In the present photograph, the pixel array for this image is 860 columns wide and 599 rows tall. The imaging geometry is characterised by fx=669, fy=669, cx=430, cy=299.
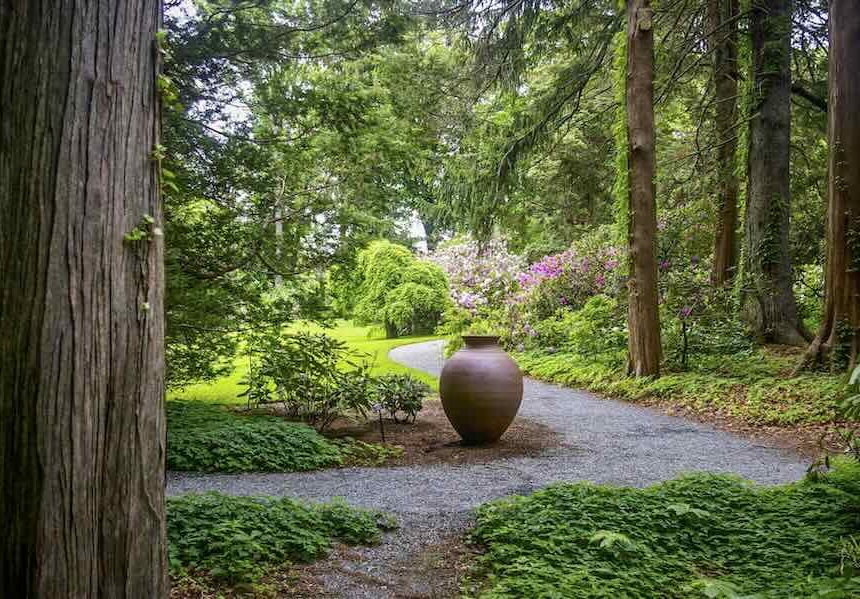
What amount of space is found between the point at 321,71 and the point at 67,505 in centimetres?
632

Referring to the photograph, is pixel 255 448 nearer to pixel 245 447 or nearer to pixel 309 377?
pixel 245 447

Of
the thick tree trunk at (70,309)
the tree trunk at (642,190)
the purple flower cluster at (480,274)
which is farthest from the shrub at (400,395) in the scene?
the purple flower cluster at (480,274)

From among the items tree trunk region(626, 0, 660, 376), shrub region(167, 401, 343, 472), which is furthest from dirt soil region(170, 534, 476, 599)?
tree trunk region(626, 0, 660, 376)

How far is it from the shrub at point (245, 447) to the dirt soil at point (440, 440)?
630 millimetres

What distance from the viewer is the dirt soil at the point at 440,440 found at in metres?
5.76

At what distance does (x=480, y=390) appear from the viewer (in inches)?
234

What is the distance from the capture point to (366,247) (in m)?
6.58

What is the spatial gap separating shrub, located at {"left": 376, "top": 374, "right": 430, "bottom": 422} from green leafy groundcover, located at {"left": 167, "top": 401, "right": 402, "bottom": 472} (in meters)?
0.97

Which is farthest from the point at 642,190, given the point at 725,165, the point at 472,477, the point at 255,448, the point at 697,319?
the point at 255,448

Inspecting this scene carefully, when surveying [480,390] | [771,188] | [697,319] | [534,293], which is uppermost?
[771,188]

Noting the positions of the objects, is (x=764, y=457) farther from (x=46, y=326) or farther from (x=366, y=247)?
(x=46, y=326)

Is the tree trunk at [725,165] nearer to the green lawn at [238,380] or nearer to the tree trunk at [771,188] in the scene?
the tree trunk at [771,188]

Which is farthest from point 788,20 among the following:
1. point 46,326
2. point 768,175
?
point 46,326

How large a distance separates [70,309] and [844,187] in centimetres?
774
